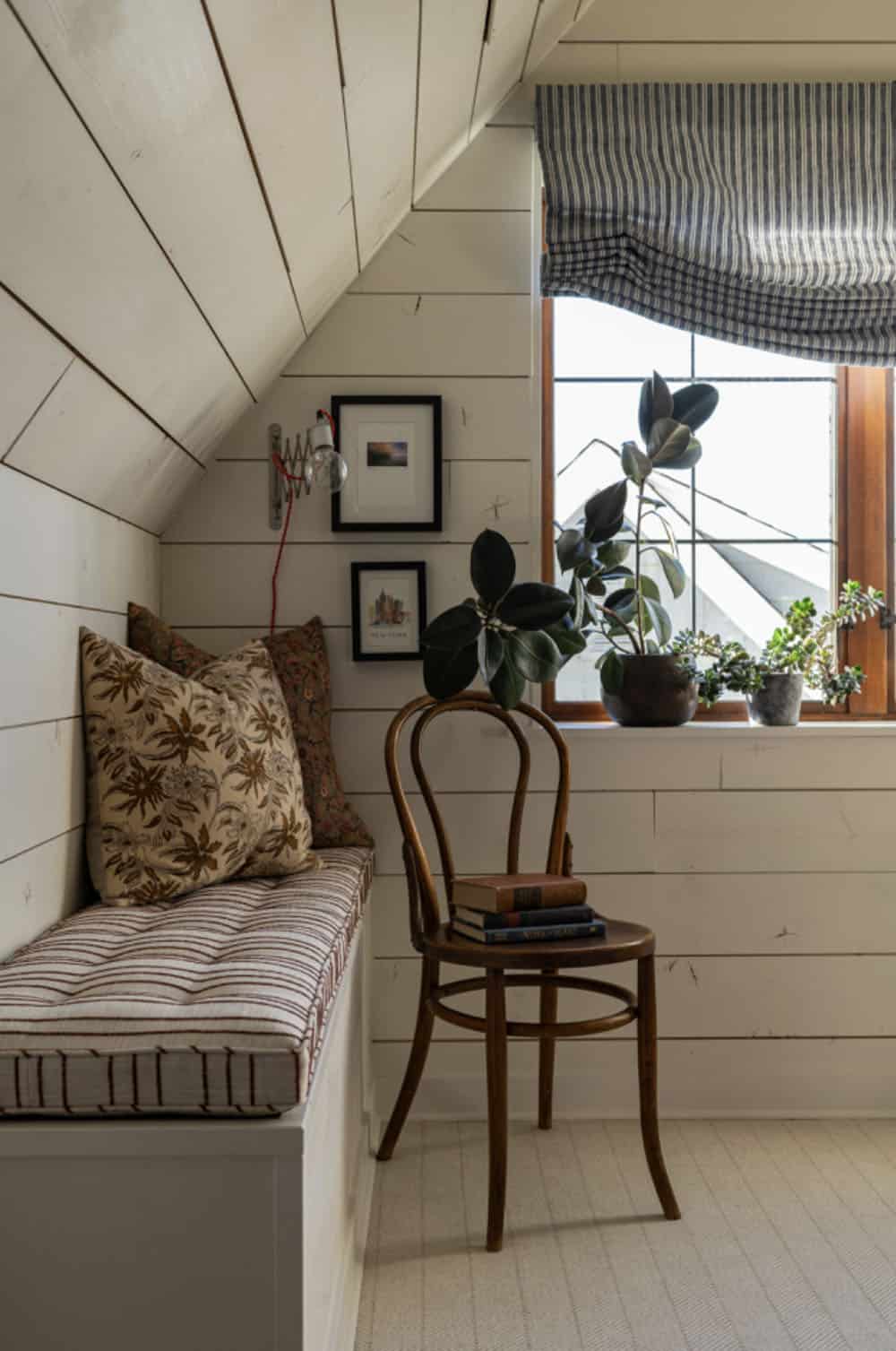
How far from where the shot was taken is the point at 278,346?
2664mm

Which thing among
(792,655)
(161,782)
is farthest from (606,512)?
(161,782)

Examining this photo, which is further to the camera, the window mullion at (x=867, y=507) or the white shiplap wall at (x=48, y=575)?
the window mullion at (x=867, y=507)

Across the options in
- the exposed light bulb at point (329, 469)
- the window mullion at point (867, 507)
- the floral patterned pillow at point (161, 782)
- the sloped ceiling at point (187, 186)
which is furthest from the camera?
the window mullion at point (867, 507)

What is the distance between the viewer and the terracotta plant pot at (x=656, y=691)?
2861mm

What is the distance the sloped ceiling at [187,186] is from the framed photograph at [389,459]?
0.22 metres

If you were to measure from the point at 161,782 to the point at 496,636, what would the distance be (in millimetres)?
747

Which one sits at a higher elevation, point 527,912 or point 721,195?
point 721,195

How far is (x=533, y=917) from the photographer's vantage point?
2.31 m

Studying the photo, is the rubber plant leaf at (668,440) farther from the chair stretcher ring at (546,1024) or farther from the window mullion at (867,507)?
the chair stretcher ring at (546,1024)

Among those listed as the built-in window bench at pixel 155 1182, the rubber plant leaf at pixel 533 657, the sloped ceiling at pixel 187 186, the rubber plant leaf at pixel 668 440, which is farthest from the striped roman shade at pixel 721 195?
the built-in window bench at pixel 155 1182

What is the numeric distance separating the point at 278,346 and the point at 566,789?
44.9 inches

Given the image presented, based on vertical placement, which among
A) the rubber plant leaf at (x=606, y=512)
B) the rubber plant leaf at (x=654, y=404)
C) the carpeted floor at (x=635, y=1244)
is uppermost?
the rubber plant leaf at (x=654, y=404)

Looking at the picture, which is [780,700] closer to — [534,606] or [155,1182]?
[534,606]

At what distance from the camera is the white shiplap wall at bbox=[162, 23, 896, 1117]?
2.90 metres
